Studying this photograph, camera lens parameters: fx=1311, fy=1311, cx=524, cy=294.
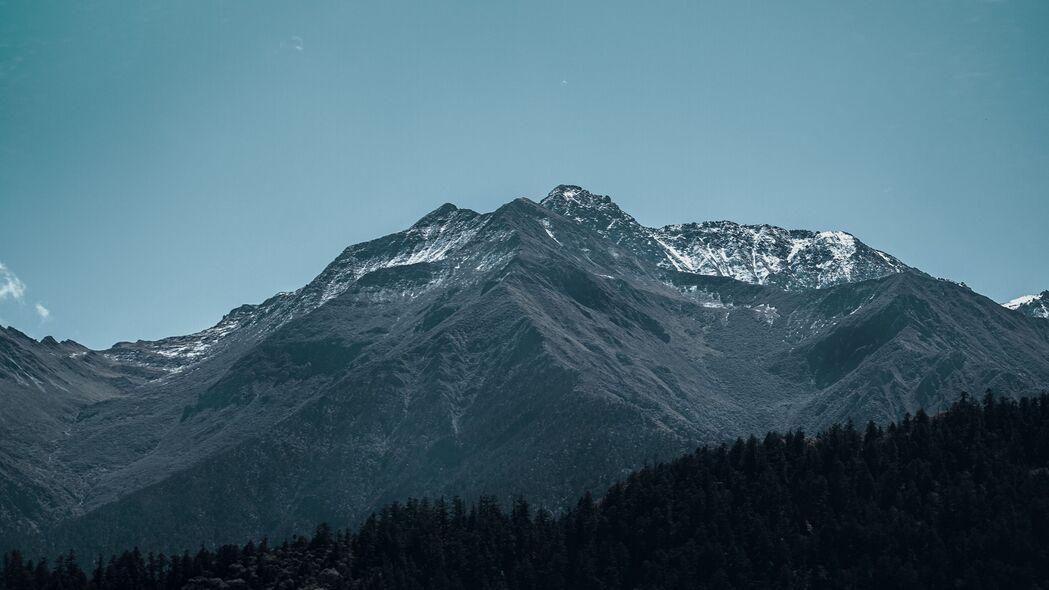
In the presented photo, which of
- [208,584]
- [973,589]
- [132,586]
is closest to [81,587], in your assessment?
[132,586]

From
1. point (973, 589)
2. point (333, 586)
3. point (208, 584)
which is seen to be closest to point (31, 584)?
point (208, 584)

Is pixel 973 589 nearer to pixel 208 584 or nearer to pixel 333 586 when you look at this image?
pixel 333 586

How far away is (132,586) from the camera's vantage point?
200m

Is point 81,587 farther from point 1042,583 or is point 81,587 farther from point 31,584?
point 1042,583

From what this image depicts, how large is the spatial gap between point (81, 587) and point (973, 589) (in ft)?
443

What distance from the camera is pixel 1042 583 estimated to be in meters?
196

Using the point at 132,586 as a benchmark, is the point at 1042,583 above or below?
below

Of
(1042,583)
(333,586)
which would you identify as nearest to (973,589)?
(1042,583)

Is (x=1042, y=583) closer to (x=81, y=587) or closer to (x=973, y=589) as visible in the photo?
(x=973, y=589)

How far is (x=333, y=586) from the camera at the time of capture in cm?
19988

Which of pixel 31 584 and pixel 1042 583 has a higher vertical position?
pixel 31 584

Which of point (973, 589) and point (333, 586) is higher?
point (333, 586)

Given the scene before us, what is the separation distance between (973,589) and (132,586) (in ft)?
418

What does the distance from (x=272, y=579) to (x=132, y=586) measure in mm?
21487
